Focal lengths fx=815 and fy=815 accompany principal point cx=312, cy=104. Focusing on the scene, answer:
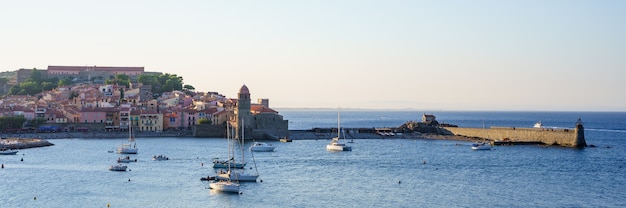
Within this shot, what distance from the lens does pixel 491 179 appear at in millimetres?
53844

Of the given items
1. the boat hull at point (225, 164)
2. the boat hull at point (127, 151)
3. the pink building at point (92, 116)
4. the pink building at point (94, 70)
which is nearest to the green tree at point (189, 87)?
the pink building at point (94, 70)

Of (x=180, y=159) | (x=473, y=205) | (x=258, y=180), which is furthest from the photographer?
(x=180, y=159)

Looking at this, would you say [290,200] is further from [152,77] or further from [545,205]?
[152,77]

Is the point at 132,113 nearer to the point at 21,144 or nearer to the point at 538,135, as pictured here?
the point at 21,144

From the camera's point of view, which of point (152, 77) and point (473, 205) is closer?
point (473, 205)

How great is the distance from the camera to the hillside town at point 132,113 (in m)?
98.0

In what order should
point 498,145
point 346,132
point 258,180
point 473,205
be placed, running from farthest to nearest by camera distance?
point 346,132
point 498,145
point 258,180
point 473,205

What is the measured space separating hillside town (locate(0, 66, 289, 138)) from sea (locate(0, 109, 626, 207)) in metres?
17.6

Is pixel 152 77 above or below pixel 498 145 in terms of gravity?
above

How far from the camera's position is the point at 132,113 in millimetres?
105500

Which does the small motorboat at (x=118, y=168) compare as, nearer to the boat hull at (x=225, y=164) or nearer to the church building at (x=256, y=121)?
the boat hull at (x=225, y=164)

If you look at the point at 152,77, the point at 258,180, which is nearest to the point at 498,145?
the point at 258,180

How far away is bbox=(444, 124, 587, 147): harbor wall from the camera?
82062 millimetres

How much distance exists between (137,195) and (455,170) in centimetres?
2496
